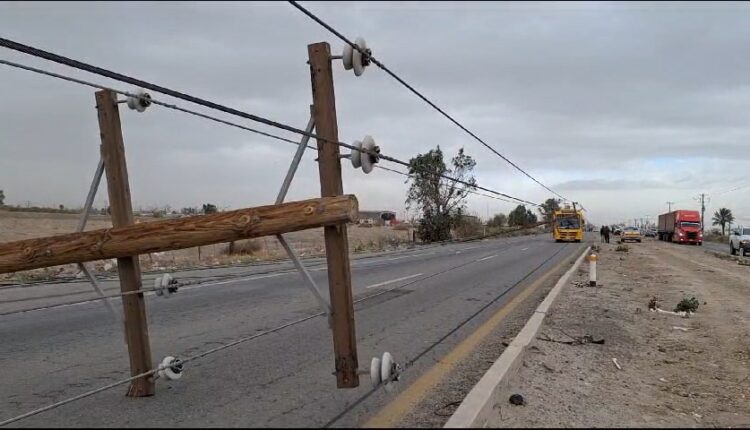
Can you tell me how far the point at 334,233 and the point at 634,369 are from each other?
13.3 ft

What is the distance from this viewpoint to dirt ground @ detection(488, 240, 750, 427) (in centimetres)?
458

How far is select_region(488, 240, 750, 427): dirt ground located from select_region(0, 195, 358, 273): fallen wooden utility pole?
1920mm

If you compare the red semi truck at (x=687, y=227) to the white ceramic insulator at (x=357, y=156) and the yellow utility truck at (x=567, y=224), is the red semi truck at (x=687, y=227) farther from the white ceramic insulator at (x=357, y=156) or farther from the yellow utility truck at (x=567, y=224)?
the white ceramic insulator at (x=357, y=156)

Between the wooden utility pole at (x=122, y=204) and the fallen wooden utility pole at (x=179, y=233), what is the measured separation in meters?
0.35

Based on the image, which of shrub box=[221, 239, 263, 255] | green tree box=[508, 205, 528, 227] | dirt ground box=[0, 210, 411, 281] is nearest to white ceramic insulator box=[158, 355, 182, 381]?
dirt ground box=[0, 210, 411, 281]

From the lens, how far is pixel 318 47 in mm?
4207

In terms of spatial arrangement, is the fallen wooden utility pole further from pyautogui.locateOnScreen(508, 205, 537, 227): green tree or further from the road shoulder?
pyautogui.locateOnScreen(508, 205, 537, 227): green tree

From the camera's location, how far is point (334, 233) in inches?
162

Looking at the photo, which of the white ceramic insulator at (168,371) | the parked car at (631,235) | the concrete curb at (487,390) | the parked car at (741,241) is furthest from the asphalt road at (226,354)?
the parked car at (631,235)

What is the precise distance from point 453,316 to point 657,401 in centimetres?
436

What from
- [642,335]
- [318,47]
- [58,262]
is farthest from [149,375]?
[642,335]

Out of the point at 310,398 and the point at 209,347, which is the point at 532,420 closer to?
the point at 310,398

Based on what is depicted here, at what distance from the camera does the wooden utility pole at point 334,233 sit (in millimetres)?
4105

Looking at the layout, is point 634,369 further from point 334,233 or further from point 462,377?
point 334,233
